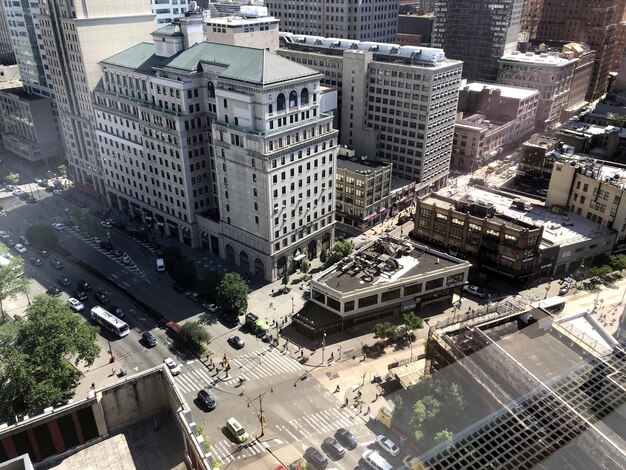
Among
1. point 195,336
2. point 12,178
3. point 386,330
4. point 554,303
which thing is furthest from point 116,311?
point 554,303

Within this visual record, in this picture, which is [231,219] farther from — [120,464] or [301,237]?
[120,464]

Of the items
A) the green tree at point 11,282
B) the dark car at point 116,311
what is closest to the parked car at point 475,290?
the dark car at point 116,311

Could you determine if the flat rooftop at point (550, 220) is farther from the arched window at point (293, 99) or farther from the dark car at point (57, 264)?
the dark car at point (57, 264)

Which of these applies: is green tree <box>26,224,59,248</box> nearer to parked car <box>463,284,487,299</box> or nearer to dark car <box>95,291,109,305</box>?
dark car <box>95,291,109,305</box>

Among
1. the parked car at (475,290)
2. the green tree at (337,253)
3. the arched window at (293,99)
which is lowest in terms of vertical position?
the parked car at (475,290)

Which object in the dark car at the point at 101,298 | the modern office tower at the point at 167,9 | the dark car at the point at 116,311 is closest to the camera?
the dark car at the point at 116,311

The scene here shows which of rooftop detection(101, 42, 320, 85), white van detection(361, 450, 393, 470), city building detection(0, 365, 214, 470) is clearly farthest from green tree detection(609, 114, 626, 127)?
city building detection(0, 365, 214, 470)

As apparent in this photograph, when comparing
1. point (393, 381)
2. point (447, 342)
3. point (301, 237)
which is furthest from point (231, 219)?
point (447, 342)
